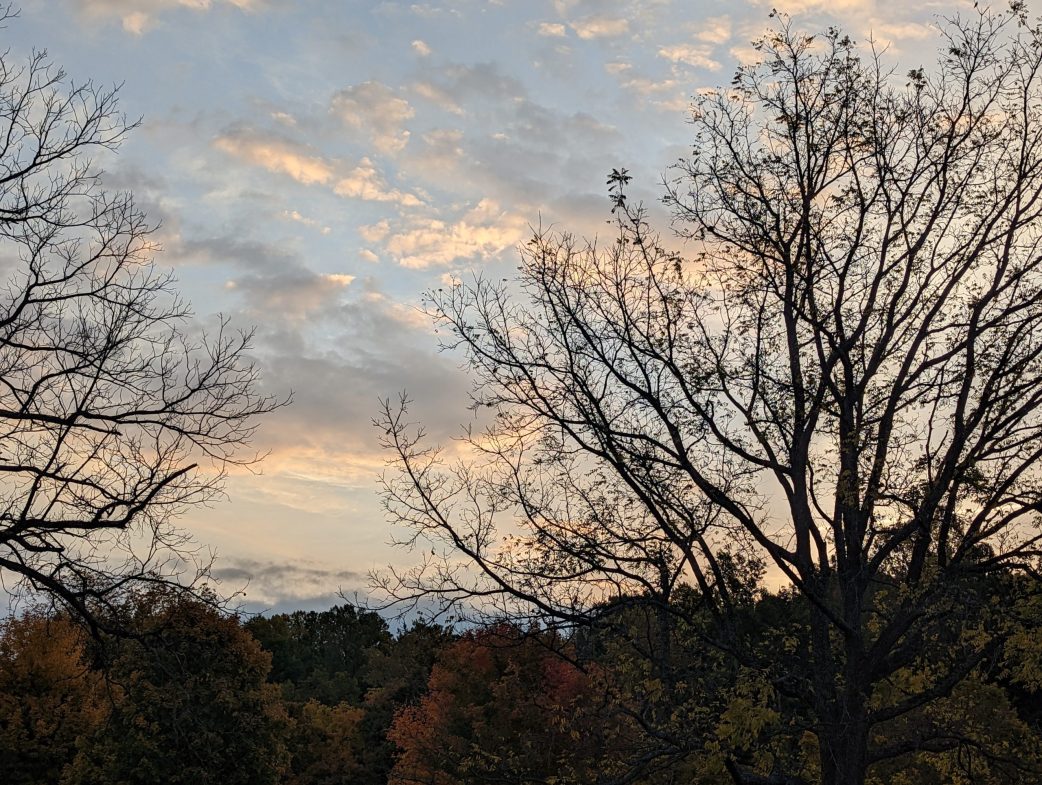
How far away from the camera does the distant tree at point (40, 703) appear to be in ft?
120

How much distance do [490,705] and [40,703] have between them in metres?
17.3

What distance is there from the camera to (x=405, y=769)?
39594 mm

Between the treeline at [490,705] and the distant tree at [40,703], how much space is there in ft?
0.26

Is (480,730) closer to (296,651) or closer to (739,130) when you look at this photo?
(739,130)

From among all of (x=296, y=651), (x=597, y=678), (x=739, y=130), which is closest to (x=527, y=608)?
(x=597, y=678)

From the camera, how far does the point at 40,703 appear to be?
37469 millimetres

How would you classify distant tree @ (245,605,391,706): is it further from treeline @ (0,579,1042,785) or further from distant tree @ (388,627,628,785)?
distant tree @ (388,627,628,785)

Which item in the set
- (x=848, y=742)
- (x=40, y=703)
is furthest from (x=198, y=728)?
(x=848, y=742)

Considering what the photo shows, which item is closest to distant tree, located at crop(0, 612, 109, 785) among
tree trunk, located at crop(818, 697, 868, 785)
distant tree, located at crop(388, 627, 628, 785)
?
distant tree, located at crop(388, 627, 628, 785)

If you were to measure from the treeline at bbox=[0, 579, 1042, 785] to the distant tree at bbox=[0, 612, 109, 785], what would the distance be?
78 millimetres

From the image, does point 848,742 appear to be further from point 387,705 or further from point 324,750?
point 324,750

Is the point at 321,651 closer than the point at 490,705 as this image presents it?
No

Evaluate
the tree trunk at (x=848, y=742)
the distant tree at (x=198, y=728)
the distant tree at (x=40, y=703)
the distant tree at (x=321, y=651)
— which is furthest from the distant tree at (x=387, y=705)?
the tree trunk at (x=848, y=742)

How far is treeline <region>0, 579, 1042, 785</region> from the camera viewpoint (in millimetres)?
15047
